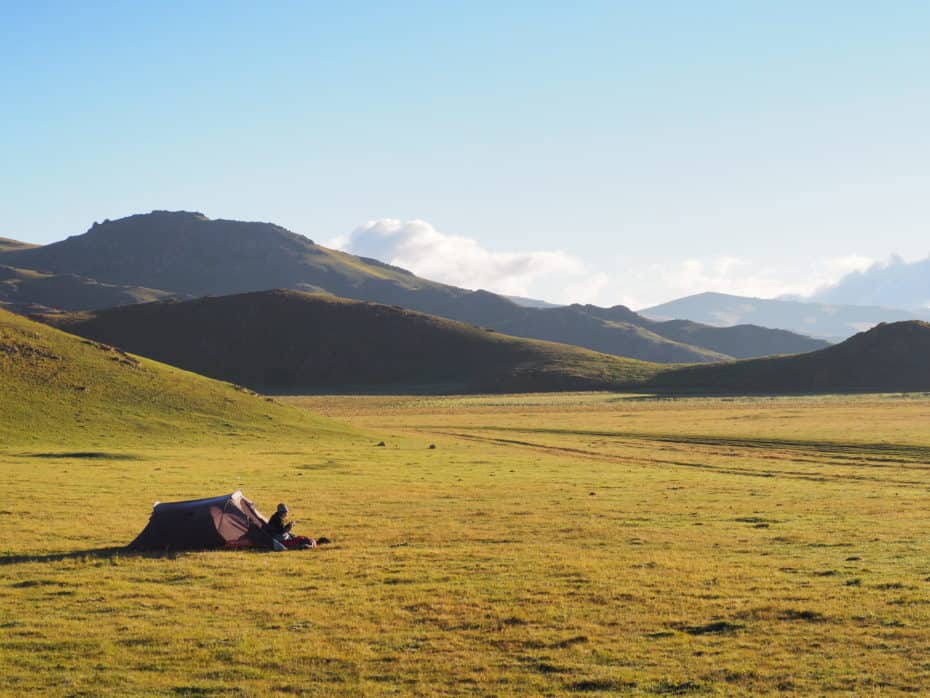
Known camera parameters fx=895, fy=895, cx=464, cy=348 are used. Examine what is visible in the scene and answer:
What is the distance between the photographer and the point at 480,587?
73.6 feet

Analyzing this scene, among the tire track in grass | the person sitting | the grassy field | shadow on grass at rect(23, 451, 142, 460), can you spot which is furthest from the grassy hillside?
the person sitting

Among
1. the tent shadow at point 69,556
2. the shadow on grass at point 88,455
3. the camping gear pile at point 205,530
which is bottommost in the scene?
the shadow on grass at point 88,455

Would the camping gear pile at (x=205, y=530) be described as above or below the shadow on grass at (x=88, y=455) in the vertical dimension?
above

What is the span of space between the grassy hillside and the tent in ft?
127

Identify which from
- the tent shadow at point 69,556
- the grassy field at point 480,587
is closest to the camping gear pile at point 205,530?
the tent shadow at point 69,556

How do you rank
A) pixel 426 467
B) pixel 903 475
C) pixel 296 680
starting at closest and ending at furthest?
pixel 296 680
pixel 903 475
pixel 426 467

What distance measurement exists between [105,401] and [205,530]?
5162 centimetres

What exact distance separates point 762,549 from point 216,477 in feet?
97.1

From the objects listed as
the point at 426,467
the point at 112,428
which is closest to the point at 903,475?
the point at 426,467

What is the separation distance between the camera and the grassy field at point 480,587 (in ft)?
52.5

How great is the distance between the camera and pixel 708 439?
81.1 metres

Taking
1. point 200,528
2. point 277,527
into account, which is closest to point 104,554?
point 200,528

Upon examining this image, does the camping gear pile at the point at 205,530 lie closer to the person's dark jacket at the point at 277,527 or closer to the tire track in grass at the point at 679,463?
the person's dark jacket at the point at 277,527

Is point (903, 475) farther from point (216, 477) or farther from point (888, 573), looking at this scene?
point (216, 477)
